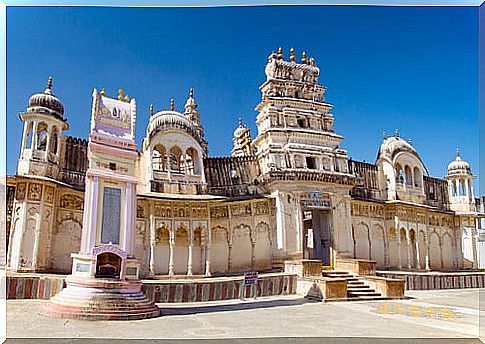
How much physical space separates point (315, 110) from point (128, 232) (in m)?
10.1

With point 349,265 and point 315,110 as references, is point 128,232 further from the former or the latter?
point 315,110

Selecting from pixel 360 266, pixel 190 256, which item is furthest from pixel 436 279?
pixel 190 256

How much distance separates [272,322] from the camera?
885cm

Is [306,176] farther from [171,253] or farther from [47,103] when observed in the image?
[47,103]

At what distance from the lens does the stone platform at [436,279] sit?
16.0m

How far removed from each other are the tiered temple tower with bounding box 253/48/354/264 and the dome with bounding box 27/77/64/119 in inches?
271

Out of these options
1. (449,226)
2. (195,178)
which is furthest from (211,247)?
(449,226)

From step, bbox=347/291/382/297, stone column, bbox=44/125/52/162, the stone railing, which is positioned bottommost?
step, bbox=347/291/382/297

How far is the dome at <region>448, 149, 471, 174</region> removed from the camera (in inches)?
882

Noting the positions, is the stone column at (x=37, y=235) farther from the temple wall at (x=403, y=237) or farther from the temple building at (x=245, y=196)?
the temple wall at (x=403, y=237)

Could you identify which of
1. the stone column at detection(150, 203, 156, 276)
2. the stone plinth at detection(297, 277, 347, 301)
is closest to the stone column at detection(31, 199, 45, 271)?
the stone column at detection(150, 203, 156, 276)

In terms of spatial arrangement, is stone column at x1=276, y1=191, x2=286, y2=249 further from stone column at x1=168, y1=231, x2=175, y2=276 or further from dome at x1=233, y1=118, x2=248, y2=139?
dome at x1=233, y1=118, x2=248, y2=139

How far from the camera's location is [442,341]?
7.27 m

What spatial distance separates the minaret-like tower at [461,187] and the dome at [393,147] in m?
3.00
